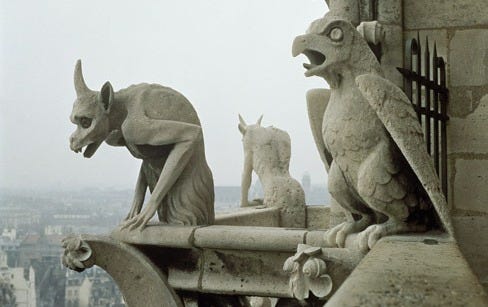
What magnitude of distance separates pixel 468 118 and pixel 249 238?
105 centimetres

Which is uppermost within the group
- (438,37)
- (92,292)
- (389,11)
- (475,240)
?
(389,11)

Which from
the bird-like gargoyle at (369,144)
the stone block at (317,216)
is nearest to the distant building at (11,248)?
the stone block at (317,216)

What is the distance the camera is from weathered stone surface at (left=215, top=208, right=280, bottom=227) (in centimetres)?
358

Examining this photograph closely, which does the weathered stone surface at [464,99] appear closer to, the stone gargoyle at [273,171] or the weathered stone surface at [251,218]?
the weathered stone surface at [251,218]

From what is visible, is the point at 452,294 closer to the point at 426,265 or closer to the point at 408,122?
the point at 426,265

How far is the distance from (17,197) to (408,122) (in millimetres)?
7489

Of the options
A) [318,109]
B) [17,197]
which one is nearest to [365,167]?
[318,109]

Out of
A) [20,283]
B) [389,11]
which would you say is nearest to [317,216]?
[389,11]

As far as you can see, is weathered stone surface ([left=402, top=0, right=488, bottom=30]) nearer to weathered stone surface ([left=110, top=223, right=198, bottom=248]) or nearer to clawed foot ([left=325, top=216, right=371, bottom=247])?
clawed foot ([left=325, top=216, right=371, bottom=247])

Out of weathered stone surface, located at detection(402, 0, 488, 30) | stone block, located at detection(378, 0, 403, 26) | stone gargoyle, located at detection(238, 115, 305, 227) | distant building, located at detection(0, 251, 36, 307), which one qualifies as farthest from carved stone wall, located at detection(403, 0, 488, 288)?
distant building, located at detection(0, 251, 36, 307)

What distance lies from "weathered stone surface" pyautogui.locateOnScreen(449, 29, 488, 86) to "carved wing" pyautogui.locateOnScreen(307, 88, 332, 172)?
645 mm

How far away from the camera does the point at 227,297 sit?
3092 millimetres

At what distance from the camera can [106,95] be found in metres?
3.17

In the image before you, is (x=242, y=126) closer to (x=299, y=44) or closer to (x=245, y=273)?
(x=245, y=273)
